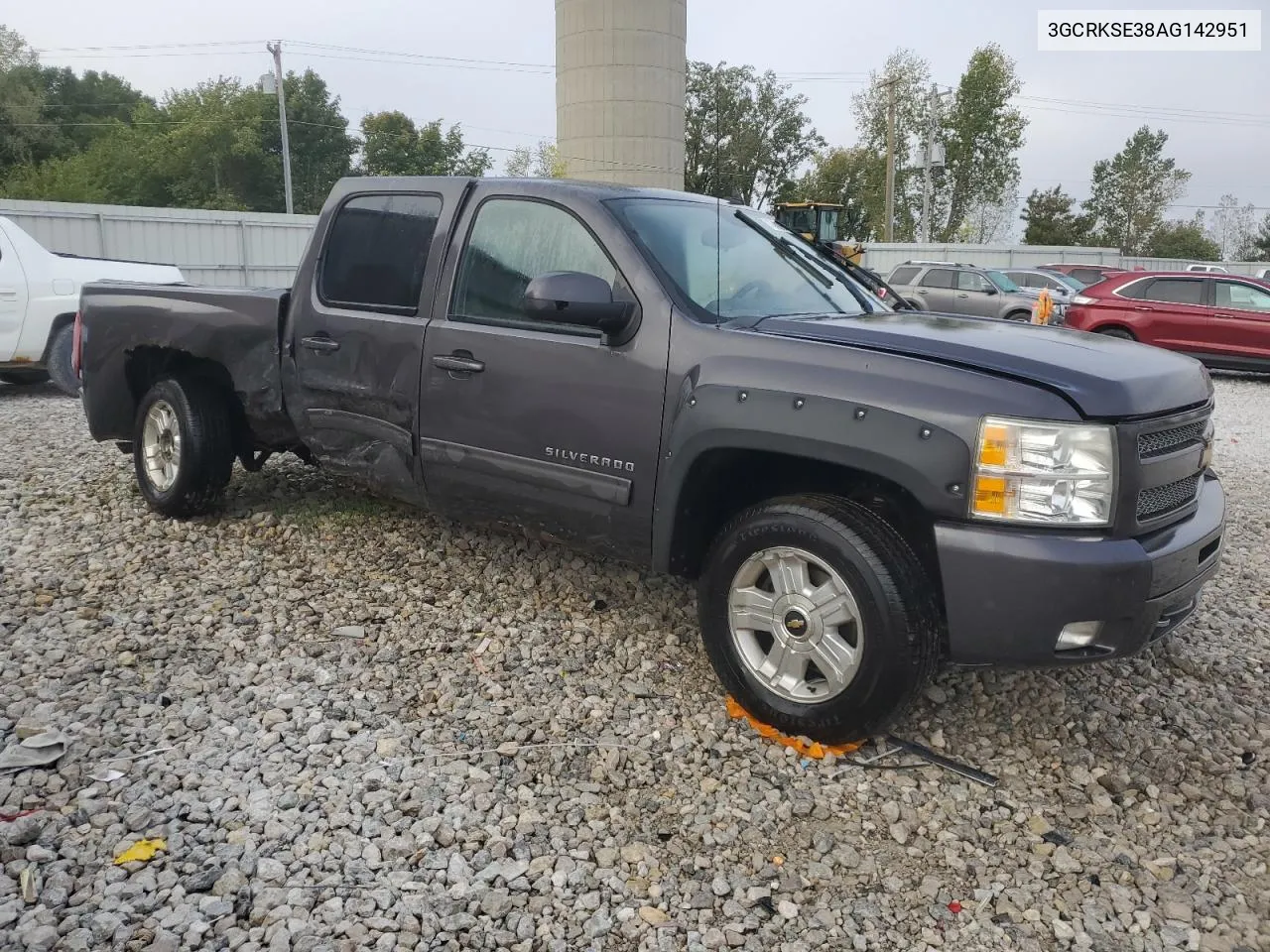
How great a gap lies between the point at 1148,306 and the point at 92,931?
623 inches

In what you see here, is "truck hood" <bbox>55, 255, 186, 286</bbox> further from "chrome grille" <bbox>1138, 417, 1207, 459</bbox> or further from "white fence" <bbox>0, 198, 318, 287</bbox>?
"white fence" <bbox>0, 198, 318, 287</bbox>

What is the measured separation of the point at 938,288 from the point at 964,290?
0.73 meters

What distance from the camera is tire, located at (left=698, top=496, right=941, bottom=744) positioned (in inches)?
123

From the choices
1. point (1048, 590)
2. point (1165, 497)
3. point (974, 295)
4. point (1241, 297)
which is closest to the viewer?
point (1048, 590)

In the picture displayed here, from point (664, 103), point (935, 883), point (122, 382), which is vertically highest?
point (664, 103)

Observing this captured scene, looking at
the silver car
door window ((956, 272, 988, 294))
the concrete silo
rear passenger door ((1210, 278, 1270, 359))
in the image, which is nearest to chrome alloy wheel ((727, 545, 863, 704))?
rear passenger door ((1210, 278, 1270, 359))

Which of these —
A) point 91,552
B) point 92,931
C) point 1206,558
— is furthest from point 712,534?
point 91,552

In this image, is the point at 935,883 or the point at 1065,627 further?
the point at 1065,627

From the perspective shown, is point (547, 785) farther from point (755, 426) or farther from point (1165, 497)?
point (1165, 497)

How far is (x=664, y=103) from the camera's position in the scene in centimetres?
4625

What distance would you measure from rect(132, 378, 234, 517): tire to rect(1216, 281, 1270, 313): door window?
14110mm

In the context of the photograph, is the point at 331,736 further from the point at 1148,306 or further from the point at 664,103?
the point at 664,103

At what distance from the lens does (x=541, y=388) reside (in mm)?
3934

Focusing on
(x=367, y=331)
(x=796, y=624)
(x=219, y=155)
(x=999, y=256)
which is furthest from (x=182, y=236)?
(x=219, y=155)
